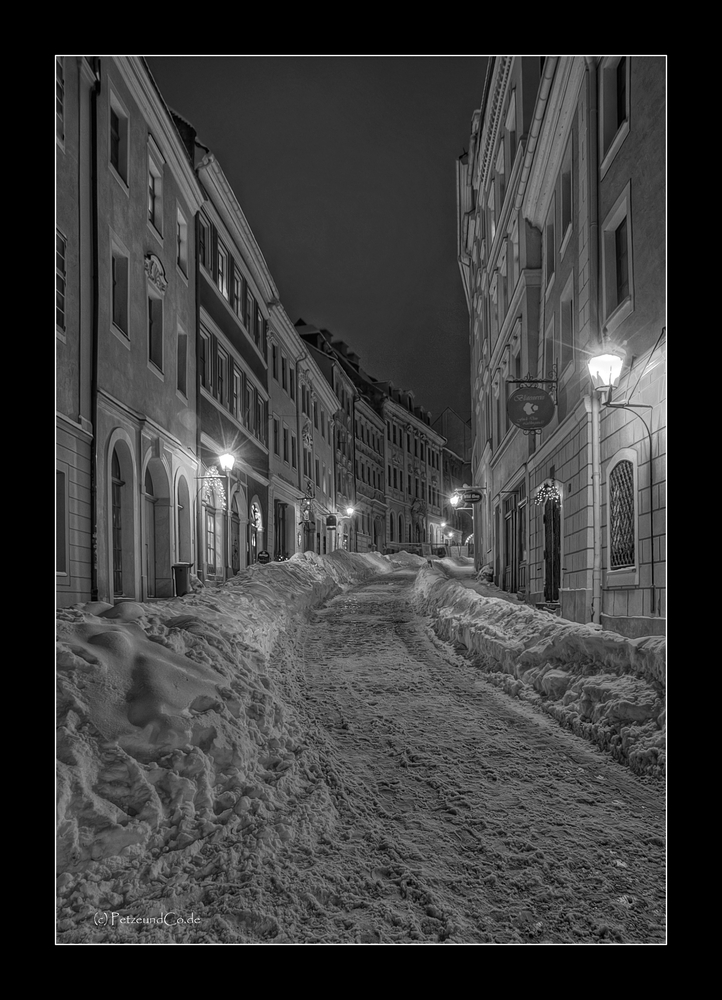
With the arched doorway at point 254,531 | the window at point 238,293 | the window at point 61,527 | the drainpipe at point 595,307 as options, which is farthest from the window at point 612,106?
the arched doorway at point 254,531

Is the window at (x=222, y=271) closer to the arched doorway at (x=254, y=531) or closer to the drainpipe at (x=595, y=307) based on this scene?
the arched doorway at (x=254, y=531)

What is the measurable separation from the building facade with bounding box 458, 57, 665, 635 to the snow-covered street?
3.85 metres

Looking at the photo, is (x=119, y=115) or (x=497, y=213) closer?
(x=119, y=115)

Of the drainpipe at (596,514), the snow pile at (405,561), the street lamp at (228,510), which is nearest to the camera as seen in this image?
the drainpipe at (596,514)

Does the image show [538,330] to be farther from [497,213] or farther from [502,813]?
[502,813]

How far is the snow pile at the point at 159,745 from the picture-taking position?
139 inches

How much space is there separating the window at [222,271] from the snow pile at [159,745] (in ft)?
54.7

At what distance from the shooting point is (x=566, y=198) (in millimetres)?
13227

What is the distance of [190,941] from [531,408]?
11.5 meters

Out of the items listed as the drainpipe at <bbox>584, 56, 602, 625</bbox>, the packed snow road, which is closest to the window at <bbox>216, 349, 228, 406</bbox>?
the drainpipe at <bbox>584, 56, 602, 625</bbox>

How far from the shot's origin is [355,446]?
50.6 m

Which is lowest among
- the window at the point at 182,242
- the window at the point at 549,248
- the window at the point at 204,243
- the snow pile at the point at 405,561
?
the snow pile at the point at 405,561

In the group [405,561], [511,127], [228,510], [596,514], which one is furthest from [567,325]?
[405,561]

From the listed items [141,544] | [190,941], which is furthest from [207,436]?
[190,941]
